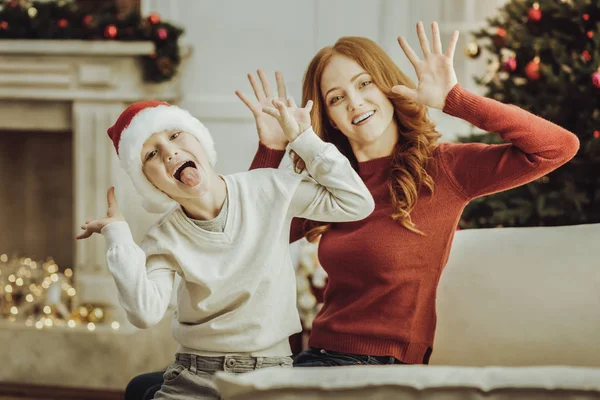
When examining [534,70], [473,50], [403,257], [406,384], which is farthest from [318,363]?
[473,50]

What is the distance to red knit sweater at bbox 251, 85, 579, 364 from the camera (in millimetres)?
1701

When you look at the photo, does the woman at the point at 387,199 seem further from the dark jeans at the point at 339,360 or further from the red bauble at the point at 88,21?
the red bauble at the point at 88,21

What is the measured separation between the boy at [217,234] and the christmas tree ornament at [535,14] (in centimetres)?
143

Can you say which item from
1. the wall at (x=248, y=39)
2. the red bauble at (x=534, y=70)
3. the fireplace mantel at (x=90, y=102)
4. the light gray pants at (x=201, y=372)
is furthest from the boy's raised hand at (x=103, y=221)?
the wall at (x=248, y=39)

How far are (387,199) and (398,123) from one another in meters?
0.18

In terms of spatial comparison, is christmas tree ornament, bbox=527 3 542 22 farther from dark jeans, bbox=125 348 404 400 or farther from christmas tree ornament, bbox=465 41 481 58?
dark jeans, bbox=125 348 404 400

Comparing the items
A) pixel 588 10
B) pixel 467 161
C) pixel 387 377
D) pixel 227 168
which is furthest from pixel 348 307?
pixel 227 168

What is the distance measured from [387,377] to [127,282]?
0.59 m

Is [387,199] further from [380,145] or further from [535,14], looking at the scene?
[535,14]

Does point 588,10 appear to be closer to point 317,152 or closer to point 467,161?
point 467,161

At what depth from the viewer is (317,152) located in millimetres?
1515

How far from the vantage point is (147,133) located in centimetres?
152

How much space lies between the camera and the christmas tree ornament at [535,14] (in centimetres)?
265

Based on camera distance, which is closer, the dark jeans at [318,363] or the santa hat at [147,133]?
the santa hat at [147,133]
